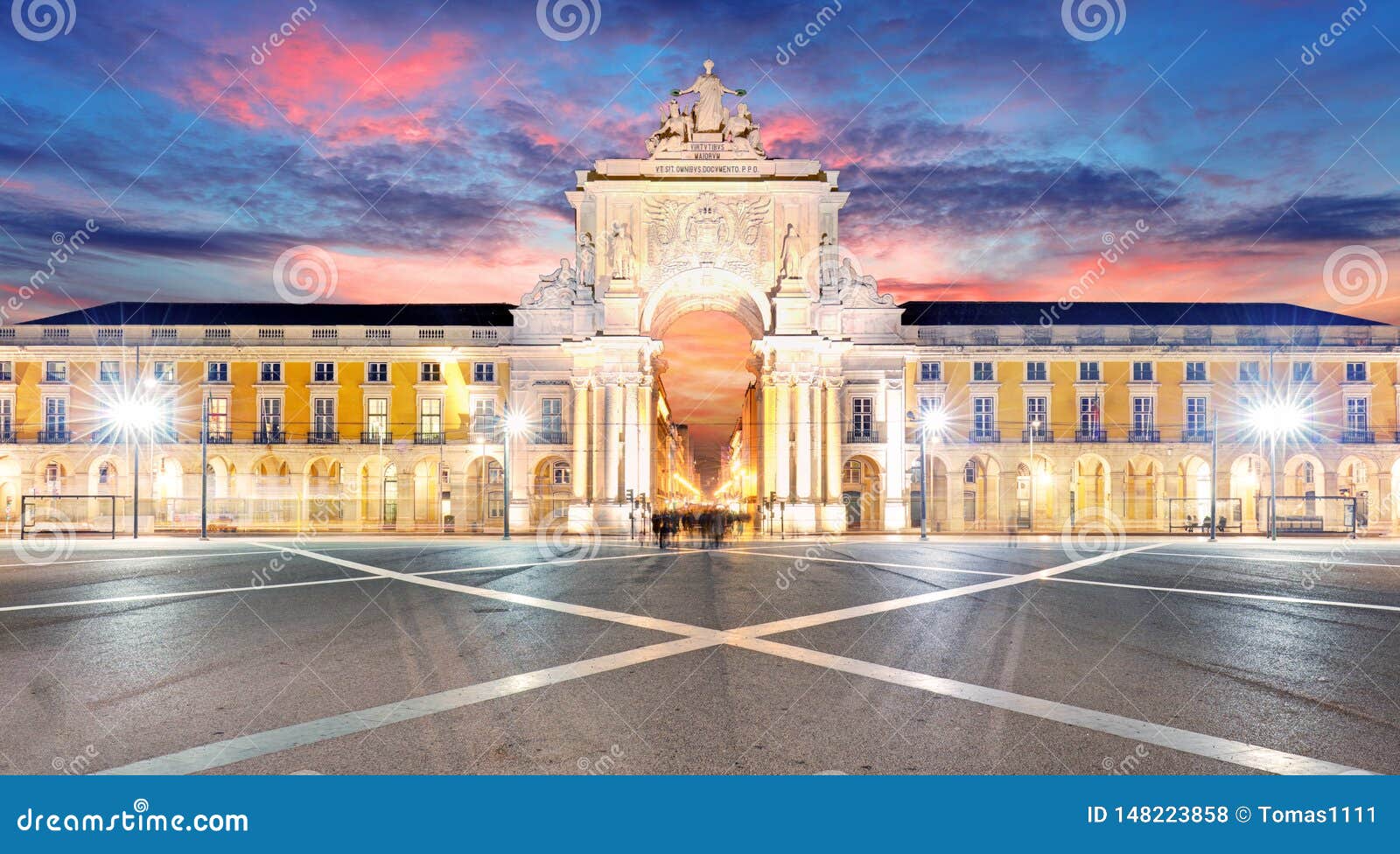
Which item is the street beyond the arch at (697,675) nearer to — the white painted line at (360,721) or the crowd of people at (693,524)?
the white painted line at (360,721)

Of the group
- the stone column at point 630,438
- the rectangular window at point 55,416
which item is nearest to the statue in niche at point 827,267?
the stone column at point 630,438

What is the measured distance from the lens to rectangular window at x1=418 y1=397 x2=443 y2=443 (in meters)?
55.7

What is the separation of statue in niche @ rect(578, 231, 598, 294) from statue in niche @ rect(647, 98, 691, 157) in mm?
6047

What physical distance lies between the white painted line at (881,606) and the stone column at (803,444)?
85.5 feet

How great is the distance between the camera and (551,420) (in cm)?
5353

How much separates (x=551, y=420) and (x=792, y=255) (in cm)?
1642

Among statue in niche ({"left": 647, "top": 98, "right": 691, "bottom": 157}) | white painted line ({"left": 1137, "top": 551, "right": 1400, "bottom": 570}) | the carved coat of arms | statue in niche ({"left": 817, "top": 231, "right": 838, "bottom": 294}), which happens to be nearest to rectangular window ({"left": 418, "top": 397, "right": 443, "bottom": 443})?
the carved coat of arms

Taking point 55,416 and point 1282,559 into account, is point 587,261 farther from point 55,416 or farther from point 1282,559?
point 1282,559

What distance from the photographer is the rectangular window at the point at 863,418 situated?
173 ft

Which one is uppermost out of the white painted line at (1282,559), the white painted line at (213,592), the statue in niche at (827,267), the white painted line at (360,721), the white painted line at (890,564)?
the statue in niche at (827,267)

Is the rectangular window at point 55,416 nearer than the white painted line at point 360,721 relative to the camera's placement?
No

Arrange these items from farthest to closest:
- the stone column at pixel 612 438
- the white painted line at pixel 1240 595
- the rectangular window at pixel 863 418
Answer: the rectangular window at pixel 863 418 → the stone column at pixel 612 438 → the white painted line at pixel 1240 595

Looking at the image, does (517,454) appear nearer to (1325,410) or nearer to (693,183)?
(693,183)

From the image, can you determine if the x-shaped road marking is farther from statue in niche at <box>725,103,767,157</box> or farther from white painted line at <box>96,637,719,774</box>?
statue in niche at <box>725,103,767,157</box>
